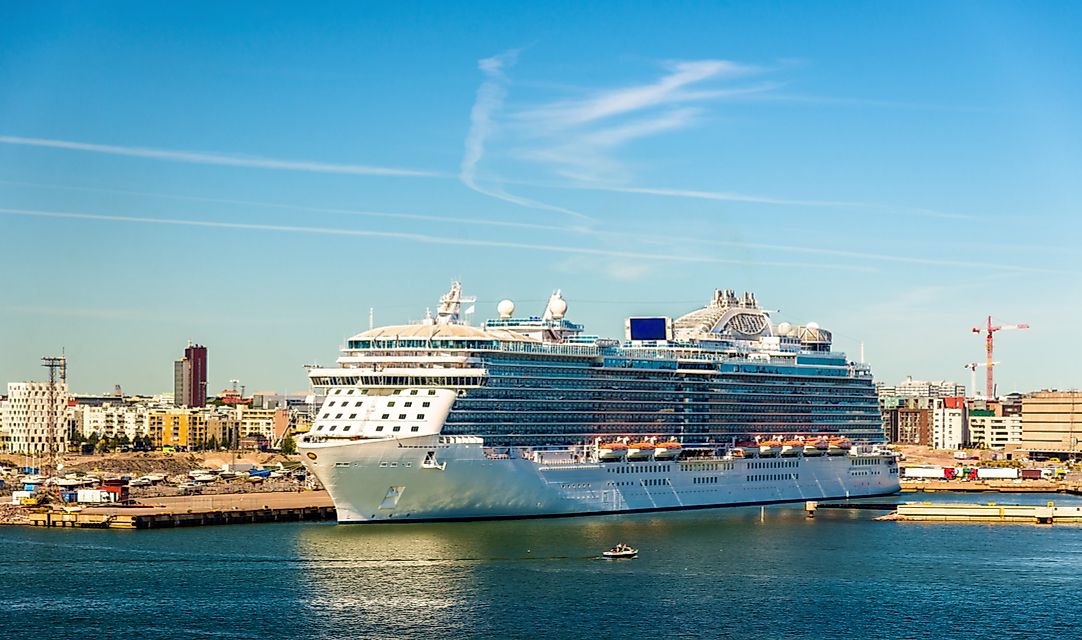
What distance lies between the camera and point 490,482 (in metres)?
71.4

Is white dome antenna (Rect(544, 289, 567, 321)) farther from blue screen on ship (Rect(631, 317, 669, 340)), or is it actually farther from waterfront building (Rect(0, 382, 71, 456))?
waterfront building (Rect(0, 382, 71, 456))

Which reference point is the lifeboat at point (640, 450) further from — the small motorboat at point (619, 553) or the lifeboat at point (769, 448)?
the small motorboat at point (619, 553)

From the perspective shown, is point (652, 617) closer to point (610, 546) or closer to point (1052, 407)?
point (610, 546)

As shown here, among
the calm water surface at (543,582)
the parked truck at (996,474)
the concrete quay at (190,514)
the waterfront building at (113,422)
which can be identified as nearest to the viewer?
the calm water surface at (543,582)

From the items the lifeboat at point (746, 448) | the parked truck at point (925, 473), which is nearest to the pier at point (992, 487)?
the parked truck at point (925, 473)

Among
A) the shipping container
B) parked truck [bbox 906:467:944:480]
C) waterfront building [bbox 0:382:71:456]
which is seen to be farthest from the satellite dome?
waterfront building [bbox 0:382:71:456]

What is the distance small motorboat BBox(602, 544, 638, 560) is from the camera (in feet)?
203

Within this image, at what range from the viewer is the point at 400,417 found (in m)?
70.4

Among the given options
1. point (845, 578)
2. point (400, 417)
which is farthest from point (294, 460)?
point (845, 578)

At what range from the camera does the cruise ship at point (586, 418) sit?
69875mm

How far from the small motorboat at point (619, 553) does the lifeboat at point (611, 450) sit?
49.1 feet

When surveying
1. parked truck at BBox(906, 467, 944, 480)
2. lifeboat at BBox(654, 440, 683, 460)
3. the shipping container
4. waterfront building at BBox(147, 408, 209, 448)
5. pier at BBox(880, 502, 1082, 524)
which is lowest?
pier at BBox(880, 502, 1082, 524)

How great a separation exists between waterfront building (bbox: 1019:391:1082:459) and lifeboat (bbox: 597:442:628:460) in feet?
354

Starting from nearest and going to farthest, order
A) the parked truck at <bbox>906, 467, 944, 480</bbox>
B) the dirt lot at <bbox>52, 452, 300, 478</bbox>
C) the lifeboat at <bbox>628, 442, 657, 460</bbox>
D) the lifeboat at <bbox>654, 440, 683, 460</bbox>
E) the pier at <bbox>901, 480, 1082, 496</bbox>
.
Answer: the lifeboat at <bbox>628, 442, 657, 460</bbox>, the lifeboat at <bbox>654, 440, 683, 460</bbox>, the pier at <bbox>901, 480, 1082, 496</bbox>, the parked truck at <bbox>906, 467, 944, 480</bbox>, the dirt lot at <bbox>52, 452, 300, 478</bbox>
